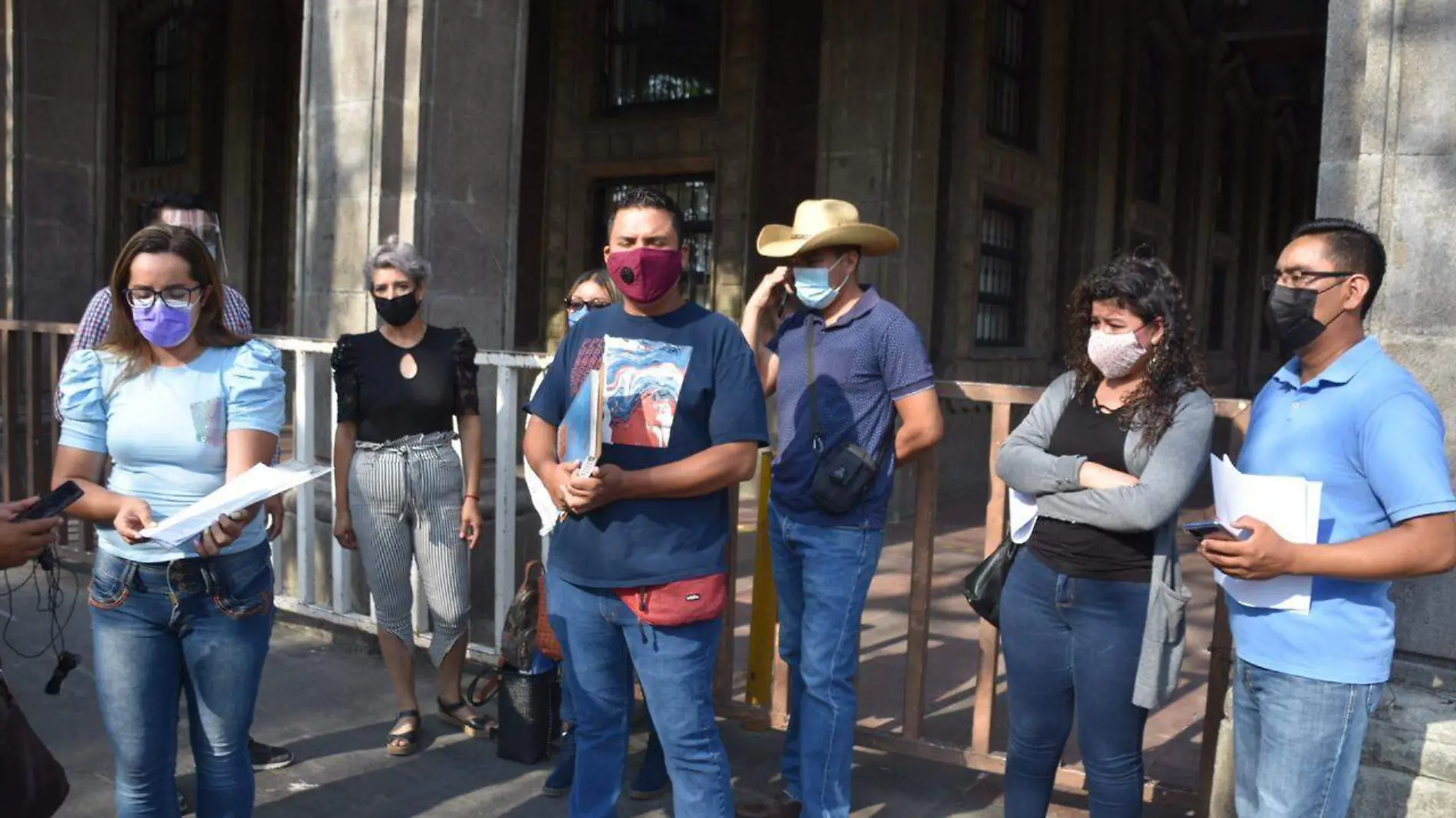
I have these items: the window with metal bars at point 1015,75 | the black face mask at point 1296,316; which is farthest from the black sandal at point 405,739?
the window with metal bars at point 1015,75

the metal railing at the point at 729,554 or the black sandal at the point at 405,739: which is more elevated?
the metal railing at the point at 729,554

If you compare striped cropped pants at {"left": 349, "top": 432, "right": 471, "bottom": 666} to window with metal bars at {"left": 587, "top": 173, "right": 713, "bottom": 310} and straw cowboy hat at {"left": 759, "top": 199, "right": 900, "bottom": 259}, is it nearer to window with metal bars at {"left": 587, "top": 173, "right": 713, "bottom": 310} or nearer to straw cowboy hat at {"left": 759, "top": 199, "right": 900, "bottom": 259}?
straw cowboy hat at {"left": 759, "top": 199, "right": 900, "bottom": 259}

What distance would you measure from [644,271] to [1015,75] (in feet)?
37.0

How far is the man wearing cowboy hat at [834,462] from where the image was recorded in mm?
3672

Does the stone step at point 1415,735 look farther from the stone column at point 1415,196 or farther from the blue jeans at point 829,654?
the blue jeans at point 829,654

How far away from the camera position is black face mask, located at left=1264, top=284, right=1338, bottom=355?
2.64 meters

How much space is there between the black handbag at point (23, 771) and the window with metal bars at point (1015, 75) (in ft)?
38.4

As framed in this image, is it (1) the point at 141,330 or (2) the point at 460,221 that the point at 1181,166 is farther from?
(1) the point at 141,330

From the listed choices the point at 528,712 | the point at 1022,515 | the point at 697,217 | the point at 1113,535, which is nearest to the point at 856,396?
the point at 1022,515

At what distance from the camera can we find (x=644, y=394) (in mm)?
3072

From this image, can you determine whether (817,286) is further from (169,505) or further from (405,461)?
(169,505)

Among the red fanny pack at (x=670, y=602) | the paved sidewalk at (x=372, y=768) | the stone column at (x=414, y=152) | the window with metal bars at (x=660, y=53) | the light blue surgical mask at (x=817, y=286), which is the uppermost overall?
the window with metal bars at (x=660, y=53)

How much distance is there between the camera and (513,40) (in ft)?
22.3

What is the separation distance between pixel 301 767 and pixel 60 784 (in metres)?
2.20
